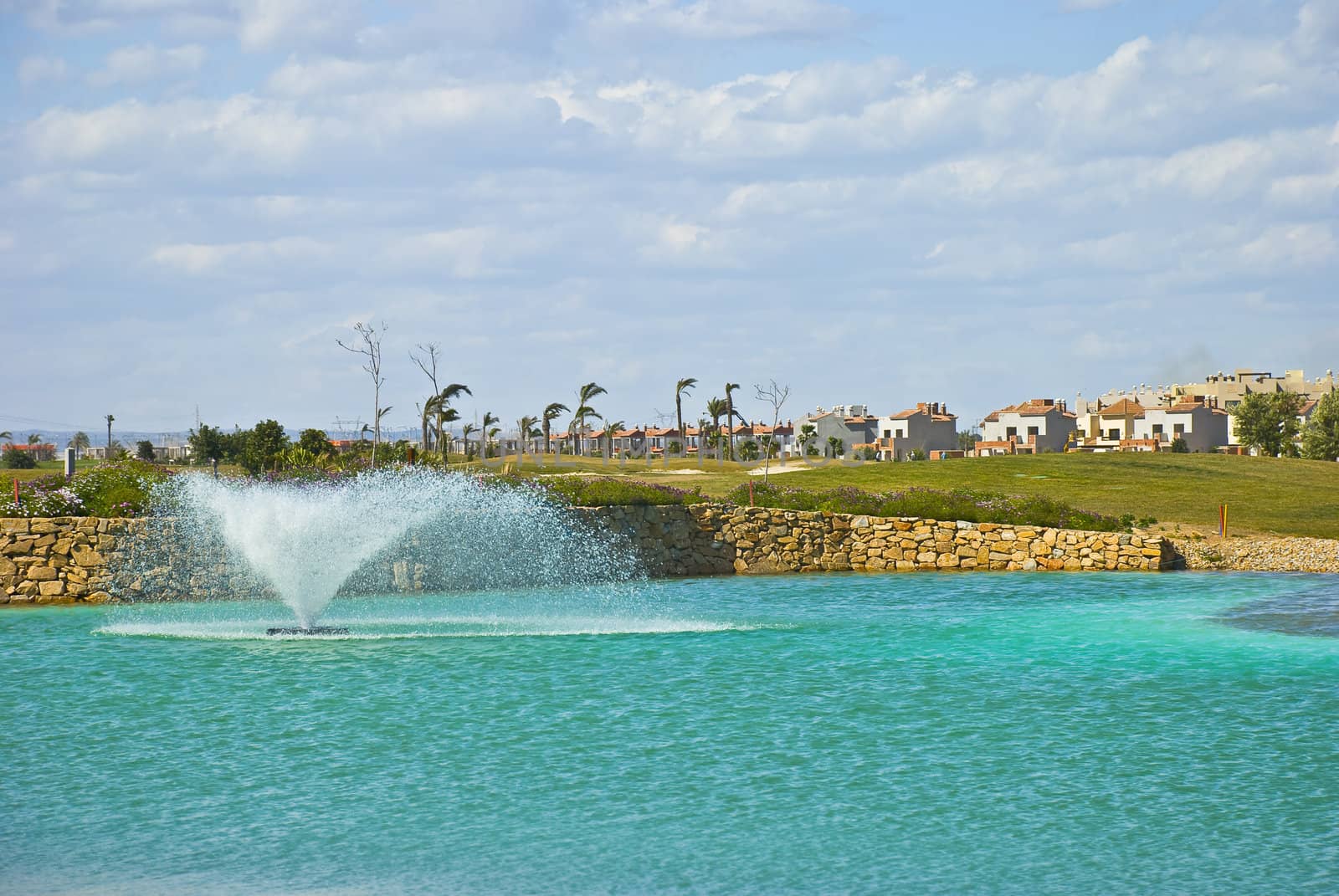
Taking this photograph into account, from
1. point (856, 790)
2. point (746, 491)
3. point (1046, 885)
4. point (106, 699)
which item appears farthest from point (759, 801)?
point (746, 491)

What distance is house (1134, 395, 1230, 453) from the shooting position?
406 feet

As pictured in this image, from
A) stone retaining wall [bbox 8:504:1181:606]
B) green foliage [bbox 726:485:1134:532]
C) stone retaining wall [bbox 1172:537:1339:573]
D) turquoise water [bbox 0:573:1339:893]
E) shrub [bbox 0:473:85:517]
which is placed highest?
shrub [bbox 0:473:85:517]

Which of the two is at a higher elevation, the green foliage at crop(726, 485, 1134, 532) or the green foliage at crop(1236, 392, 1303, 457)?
the green foliage at crop(1236, 392, 1303, 457)

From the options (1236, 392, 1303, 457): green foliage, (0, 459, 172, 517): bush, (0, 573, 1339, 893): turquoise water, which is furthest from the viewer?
(1236, 392, 1303, 457): green foliage

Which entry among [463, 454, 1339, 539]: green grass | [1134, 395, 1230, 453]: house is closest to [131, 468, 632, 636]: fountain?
[463, 454, 1339, 539]: green grass

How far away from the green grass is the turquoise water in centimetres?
1931

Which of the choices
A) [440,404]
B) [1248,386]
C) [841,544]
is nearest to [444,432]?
[440,404]

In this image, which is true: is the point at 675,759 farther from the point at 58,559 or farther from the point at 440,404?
the point at 440,404

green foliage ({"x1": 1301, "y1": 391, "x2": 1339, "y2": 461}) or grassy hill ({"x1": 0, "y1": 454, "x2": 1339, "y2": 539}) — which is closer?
grassy hill ({"x1": 0, "y1": 454, "x2": 1339, "y2": 539})

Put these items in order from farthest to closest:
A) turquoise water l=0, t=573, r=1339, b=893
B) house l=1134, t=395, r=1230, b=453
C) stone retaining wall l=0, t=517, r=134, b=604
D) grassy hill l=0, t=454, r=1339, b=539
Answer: house l=1134, t=395, r=1230, b=453, grassy hill l=0, t=454, r=1339, b=539, stone retaining wall l=0, t=517, r=134, b=604, turquoise water l=0, t=573, r=1339, b=893

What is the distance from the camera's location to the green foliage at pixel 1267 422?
11069cm

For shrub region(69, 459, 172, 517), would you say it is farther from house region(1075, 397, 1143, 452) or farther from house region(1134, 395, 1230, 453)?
house region(1075, 397, 1143, 452)

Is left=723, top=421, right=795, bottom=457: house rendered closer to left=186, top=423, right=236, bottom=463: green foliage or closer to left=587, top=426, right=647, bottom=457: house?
left=587, top=426, right=647, bottom=457: house

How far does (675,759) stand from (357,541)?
1336 centimetres
